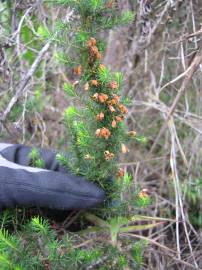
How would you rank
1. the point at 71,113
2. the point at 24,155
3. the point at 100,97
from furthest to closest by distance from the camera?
the point at 24,155 < the point at 71,113 < the point at 100,97

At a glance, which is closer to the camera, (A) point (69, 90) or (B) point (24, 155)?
(A) point (69, 90)

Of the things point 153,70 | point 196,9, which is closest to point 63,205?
point 196,9

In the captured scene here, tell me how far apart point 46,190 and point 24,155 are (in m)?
0.36

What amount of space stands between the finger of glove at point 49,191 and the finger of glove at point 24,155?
0.20 m

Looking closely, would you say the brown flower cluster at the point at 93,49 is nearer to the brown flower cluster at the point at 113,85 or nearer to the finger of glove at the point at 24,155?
the brown flower cluster at the point at 113,85

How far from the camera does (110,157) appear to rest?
133 centimetres

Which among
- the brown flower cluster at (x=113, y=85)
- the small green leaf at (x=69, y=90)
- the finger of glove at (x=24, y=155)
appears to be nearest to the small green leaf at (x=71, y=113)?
the small green leaf at (x=69, y=90)

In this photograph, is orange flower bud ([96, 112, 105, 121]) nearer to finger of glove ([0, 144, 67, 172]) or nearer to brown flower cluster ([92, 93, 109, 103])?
brown flower cluster ([92, 93, 109, 103])

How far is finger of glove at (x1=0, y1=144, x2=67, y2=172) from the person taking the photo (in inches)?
65.4

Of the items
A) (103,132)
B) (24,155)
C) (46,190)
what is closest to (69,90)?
(103,132)

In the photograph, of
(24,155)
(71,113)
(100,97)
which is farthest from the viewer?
(24,155)

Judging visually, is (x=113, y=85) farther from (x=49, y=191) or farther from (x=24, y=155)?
(x=24, y=155)

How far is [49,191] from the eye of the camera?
140cm

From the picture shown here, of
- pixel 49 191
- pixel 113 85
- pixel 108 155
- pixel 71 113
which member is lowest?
pixel 49 191
